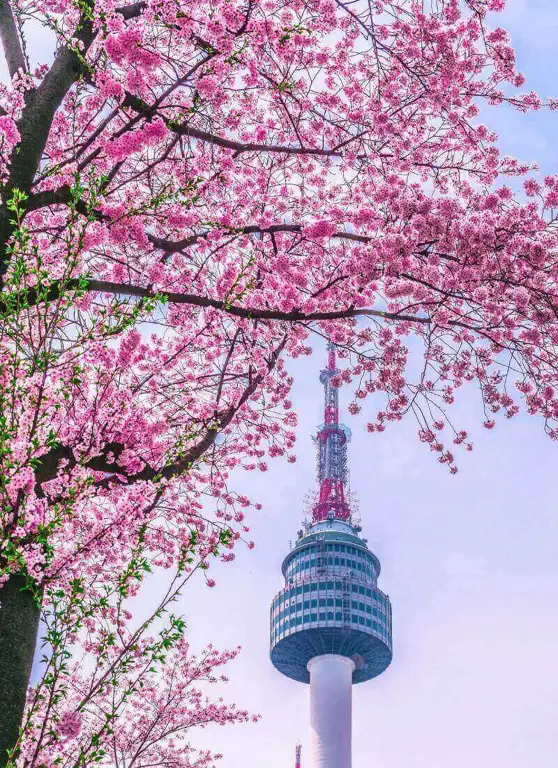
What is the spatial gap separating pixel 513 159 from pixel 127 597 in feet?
27.6

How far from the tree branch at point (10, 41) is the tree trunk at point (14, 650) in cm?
568

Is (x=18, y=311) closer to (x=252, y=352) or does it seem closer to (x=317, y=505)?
(x=252, y=352)

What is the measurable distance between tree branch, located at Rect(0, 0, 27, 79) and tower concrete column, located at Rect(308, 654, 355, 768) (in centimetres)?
7517

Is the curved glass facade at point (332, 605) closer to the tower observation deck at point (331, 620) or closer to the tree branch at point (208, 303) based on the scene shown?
the tower observation deck at point (331, 620)

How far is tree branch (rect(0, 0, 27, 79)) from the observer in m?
8.09

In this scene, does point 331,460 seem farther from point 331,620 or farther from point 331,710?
point 331,710

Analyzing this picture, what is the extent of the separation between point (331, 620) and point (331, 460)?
19426 mm

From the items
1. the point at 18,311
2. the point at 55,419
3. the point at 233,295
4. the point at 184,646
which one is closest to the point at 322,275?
the point at 233,295

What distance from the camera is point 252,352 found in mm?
11094

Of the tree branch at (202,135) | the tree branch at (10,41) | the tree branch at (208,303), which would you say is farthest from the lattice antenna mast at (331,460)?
the tree branch at (10,41)

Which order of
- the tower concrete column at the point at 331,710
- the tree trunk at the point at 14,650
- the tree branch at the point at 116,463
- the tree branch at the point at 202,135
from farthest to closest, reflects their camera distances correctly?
the tower concrete column at the point at 331,710 → the tree branch at the point at 202,135 → the tree branch at the point at 116,463 → the tree trunk at the point at 14,650

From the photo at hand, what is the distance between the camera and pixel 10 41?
8195 mm

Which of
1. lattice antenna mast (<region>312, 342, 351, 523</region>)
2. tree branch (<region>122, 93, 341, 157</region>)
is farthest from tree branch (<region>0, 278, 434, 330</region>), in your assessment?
lattice antenna mast (<region>312, 342, 351, 523</region>)

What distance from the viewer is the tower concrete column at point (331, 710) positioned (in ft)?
235
